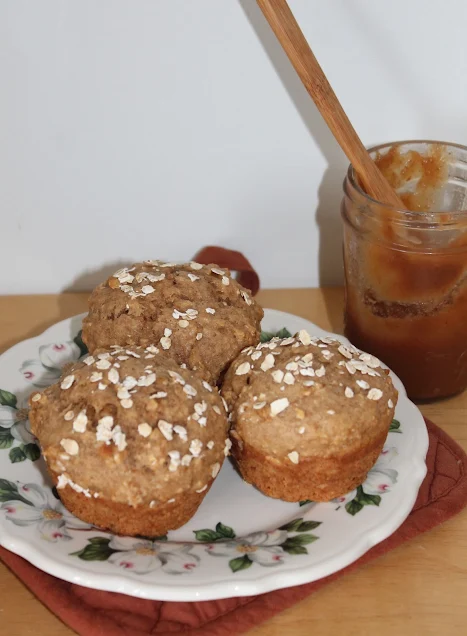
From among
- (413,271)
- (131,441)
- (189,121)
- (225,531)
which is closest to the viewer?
(131,441)

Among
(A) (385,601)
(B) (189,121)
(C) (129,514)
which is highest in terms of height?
(B) (189,121)

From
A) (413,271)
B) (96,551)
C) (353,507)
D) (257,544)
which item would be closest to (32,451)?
(96,551)

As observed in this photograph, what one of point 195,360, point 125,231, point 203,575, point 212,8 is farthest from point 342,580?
point 212,8

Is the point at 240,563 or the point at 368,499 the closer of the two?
the point at 240,563

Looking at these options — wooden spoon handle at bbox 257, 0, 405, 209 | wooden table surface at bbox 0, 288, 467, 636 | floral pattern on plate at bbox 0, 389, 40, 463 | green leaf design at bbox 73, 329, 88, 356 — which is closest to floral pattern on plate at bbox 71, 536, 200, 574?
wooden table surface at bbox 0, 288, 467, 636

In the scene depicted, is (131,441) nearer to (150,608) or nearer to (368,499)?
(150,608)

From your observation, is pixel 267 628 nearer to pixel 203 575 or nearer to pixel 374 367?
pixel 203 575

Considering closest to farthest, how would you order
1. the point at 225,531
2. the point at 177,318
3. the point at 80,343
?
the point at 225,531
the point at 177,318
the point at 80,343
